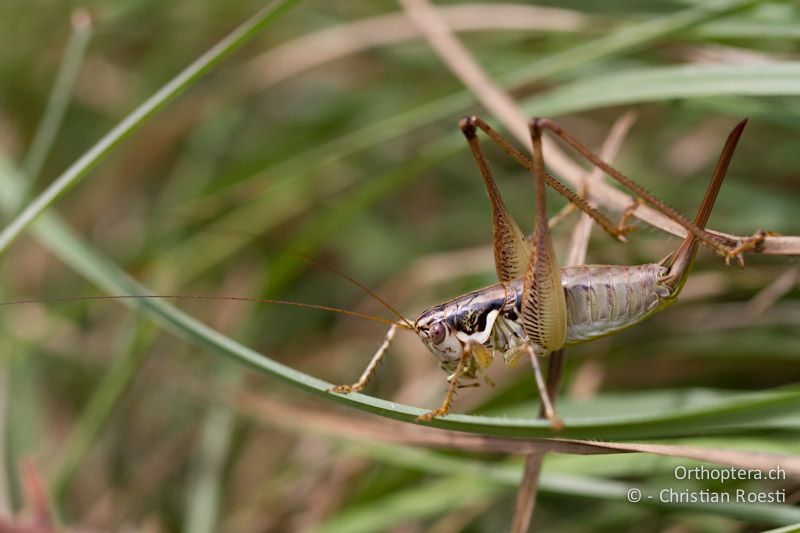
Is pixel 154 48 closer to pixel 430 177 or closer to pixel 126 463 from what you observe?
pixel 430 177

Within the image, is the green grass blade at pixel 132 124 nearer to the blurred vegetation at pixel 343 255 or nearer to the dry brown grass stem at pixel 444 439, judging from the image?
the blurred vegetation at pixel 343 255

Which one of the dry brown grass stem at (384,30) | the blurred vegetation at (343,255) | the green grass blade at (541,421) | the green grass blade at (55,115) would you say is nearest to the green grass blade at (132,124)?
the blurred vegetation at (343,255)

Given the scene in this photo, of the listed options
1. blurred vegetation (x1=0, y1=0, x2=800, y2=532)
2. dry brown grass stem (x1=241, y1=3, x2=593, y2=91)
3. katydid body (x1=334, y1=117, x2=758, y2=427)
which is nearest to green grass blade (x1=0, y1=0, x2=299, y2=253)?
blurred vegetation (x1=0, y1=0, x2=800, y2=532)

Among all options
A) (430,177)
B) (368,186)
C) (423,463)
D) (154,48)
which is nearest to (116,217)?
(154,48)

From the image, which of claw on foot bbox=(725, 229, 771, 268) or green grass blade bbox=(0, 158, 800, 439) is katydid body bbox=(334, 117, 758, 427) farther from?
green grass blade bbox=(0, 158, 800, 439)

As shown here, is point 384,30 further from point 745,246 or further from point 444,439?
point 745,246

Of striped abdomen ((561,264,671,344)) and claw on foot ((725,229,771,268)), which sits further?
striped abdomen ((561,264,671,344))

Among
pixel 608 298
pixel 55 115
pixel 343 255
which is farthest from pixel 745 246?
pixel 343 255
